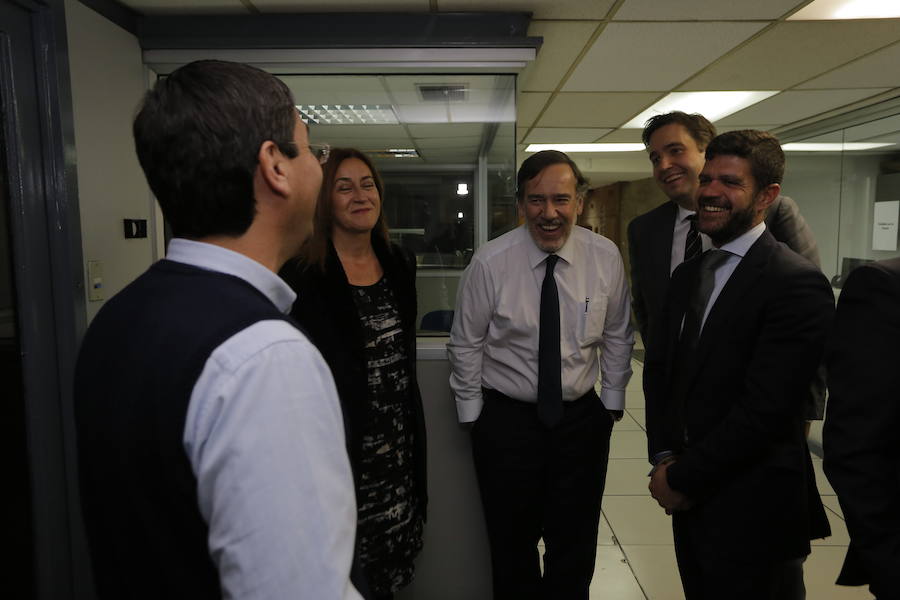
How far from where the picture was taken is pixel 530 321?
2049mm

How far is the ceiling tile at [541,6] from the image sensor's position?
235cm

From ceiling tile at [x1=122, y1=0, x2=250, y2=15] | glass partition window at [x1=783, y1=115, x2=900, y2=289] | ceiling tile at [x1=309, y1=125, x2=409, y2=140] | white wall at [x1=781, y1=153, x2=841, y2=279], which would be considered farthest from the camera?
white wall at [x1=781, y1=153, x2=841, y2=279]

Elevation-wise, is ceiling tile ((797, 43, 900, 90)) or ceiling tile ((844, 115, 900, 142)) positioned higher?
ceiling tile ((797, 43, 900, 90))

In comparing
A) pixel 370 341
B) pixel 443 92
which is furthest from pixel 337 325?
pixel 443 92

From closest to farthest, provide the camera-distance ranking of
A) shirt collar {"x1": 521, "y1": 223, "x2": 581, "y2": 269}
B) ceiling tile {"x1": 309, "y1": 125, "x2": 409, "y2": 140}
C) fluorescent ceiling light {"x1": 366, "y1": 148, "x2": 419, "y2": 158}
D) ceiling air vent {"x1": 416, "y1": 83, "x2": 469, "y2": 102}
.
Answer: shirt collar {"x1": 521, "y1": 223, "x2": 581, "y2": 269}
ceiling air vent {"x1": 416, "y1": 83, "x2": 469, "y2": 102}
ceiling tile {"x1": 309, "y1": 125, "x2": 409, "y2": 140}
fluorescent ceiling light {"x1": 366, "y1": 148, "x2": 419, "y2": 158}

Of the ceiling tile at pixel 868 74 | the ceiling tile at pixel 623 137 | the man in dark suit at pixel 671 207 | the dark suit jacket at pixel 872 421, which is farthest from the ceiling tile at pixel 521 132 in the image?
the dark suit jacket at pixel 872 421

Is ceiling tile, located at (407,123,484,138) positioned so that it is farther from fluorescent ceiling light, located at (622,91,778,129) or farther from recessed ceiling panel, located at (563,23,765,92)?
fluorescent ceiling light, located at (622,91,778,129)

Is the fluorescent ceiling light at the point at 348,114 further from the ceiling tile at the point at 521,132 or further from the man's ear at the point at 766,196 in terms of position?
the man's ear at the point at 766,196

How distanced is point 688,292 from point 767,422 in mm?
447

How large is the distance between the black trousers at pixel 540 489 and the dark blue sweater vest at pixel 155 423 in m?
1.49

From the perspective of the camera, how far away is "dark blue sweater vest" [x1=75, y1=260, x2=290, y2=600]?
2.01 feet

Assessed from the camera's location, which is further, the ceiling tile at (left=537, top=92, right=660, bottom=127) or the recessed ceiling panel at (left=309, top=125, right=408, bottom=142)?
the ceiling tile at (left=537, top=92, right=660, bottom=127)

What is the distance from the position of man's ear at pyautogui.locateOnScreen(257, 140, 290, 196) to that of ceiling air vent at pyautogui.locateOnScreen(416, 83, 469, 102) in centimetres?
231

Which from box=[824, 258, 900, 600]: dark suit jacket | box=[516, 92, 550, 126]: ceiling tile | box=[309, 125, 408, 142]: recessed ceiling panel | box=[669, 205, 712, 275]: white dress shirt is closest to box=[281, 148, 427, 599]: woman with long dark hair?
box=[669, 205, 712, 275]: white dress shirt
